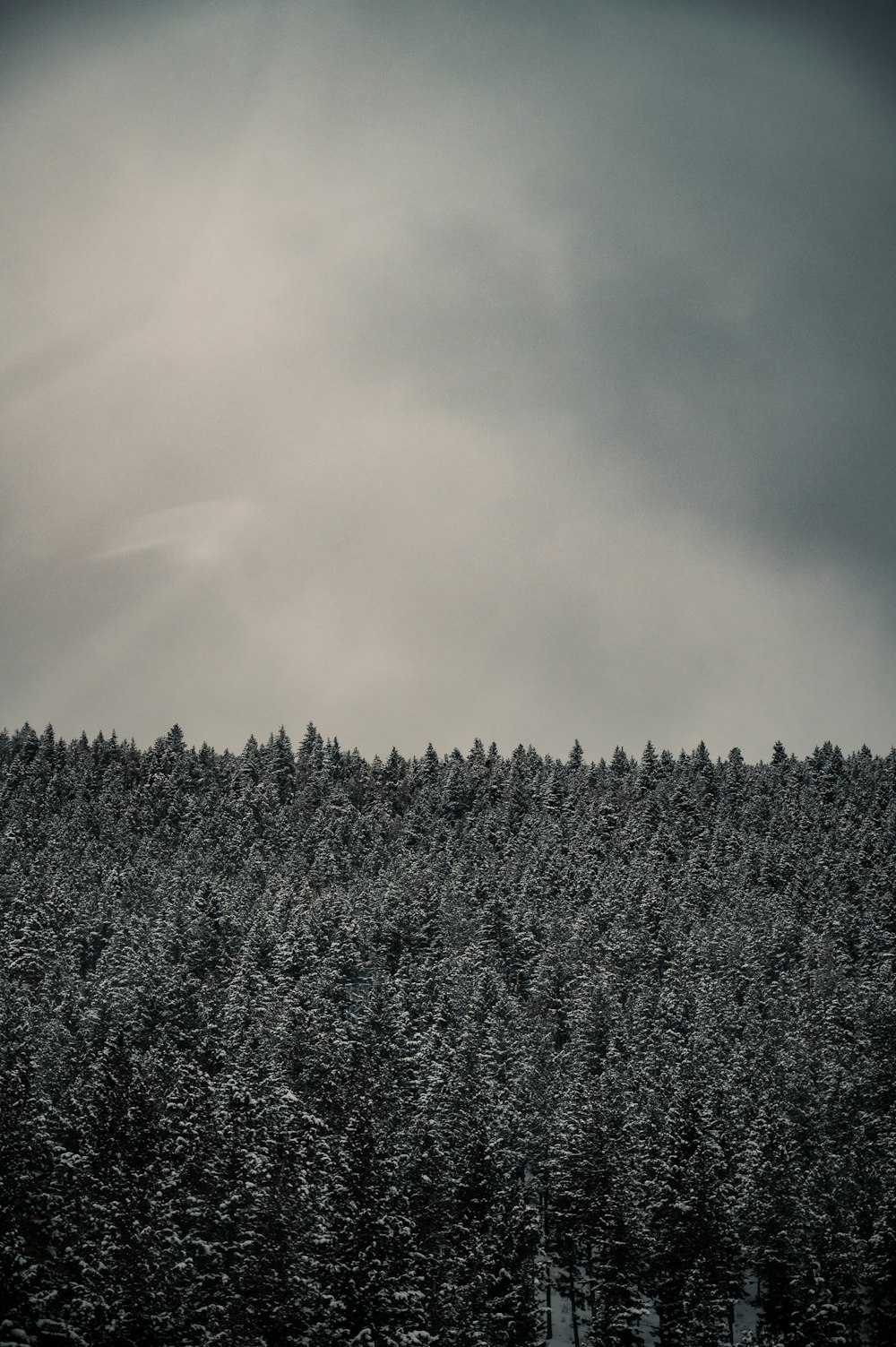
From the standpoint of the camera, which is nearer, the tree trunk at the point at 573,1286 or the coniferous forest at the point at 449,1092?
the coniferous forest at the point at 449,1092

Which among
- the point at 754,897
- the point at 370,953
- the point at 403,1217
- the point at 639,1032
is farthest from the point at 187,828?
Result: the point at 403,1217

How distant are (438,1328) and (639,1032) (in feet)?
128

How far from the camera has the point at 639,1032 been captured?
82.1 m

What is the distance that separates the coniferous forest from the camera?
43906mm

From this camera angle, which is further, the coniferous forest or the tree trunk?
the tree trunk

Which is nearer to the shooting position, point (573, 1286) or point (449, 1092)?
point (573, 1286)

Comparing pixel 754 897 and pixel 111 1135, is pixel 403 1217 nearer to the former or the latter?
pixel 111 1135

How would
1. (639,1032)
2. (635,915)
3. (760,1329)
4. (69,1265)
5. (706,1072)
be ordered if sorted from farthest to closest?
(635,915)
(639,1032)
(706,1072)
(760,1329)
(69,1265)

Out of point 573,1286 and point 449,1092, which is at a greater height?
point 449,1092

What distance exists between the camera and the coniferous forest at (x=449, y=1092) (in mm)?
43906

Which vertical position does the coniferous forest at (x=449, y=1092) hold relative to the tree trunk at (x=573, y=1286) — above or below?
above

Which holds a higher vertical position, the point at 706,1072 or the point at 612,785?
the point at 612,785

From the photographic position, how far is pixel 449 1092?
62.4m

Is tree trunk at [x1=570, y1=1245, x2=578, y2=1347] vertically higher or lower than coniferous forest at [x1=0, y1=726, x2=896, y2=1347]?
lower
